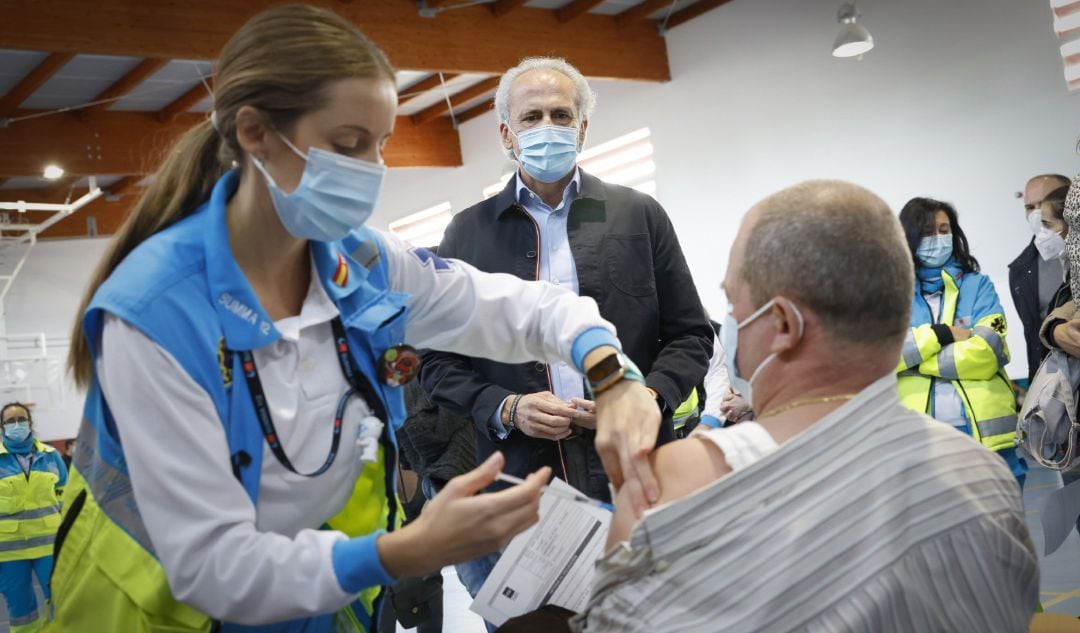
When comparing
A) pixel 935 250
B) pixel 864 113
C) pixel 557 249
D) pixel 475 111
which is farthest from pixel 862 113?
pixel 557 249

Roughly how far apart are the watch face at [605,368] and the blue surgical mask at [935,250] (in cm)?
364

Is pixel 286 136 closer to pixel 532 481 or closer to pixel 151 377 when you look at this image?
pixel 151 377

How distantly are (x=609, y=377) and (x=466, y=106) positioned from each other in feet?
41.9

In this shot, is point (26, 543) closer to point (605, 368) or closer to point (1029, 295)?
point (1029, 295)

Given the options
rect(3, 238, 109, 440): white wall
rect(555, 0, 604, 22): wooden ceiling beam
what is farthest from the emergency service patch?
rect(3, 238, 109, 440): white wall

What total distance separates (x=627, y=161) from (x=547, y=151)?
947cm

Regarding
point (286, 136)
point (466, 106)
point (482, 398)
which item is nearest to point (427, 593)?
point (482, 398)

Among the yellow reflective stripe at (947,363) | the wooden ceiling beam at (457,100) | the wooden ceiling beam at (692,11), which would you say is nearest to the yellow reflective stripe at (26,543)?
the yellow reflective stripe at (947,363)

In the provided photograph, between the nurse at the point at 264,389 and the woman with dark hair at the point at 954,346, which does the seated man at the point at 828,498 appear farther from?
the woman with dark hair at the point at 954,346

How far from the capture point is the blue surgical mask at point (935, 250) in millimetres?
5000

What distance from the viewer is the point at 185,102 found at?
12.1 m

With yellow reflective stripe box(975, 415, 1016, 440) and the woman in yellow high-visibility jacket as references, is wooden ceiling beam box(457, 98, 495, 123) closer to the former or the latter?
the woman in yellow high-visibility jacket

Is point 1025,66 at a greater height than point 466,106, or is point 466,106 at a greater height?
point 466,106

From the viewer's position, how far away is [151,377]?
141cm
